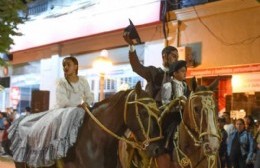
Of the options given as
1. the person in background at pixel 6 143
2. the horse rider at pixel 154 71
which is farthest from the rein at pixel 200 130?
the person in background at pixel 6 143

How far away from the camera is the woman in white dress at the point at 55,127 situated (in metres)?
5.45

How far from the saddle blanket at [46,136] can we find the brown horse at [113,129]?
13cm

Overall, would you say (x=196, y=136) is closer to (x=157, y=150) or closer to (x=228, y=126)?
(x=157, y=150)

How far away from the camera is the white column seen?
60.1 feet

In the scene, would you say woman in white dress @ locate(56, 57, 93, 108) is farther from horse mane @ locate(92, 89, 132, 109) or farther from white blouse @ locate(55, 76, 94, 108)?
horse mane @ locate(92, 89, 132, 109)

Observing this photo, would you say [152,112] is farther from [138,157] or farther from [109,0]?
[109,0]

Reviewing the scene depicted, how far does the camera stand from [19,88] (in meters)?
21.7

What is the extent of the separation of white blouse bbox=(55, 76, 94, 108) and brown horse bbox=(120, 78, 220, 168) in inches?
55.9

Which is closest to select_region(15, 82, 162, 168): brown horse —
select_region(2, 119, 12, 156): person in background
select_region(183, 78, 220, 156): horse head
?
select_region(183, 78, 220, 156): horse head

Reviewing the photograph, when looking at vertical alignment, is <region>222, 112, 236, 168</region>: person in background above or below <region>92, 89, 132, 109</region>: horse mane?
below

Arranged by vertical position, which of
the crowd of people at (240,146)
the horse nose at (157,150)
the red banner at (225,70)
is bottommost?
the crowd of people at (240,146)

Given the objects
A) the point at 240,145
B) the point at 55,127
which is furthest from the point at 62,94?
the point at 240,145

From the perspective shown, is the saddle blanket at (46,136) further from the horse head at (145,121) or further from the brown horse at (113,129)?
the horse head at (145,121)

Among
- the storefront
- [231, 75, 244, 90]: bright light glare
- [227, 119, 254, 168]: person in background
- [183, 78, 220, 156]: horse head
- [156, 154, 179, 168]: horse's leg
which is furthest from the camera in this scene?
[231, 75, 244, 90]: bright light glare
